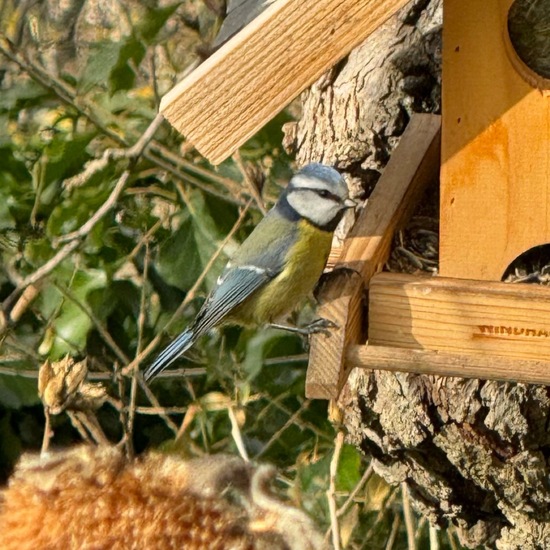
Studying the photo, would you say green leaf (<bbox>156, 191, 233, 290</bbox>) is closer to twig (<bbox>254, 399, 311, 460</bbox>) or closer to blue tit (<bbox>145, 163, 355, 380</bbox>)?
twig (<bbox>254, 399, 311, 460</bbox>)

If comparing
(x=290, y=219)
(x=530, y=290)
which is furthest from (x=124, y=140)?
(x=530, y=290)

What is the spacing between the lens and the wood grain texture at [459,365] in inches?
70.1

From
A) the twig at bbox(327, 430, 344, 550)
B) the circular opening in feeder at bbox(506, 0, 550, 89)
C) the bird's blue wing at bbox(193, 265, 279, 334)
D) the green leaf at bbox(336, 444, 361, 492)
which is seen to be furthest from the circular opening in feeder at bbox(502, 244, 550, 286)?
the green leaf at bbox(336, 444, 361, 492)

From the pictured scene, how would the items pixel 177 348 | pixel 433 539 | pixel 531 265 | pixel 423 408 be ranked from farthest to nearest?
pixel 433 539 → pixel 423 408 → pixel 177 348 → pixel 531 265

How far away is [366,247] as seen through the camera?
1995 millimetres

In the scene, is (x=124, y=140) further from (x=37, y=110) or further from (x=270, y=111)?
(x=270, y=111)

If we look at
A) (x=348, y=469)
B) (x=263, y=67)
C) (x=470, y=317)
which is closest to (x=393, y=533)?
(x=348, y=469)

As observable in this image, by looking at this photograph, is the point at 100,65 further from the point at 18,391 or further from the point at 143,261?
the point at 18,391

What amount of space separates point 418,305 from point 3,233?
1.54 meters

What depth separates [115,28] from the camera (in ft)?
11.5

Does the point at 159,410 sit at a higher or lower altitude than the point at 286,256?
lower

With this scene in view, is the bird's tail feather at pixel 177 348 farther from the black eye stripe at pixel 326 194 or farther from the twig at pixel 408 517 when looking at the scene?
the twig at pixel 408 517

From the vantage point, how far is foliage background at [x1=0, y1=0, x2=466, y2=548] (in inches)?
114

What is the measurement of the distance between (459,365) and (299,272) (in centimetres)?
51
